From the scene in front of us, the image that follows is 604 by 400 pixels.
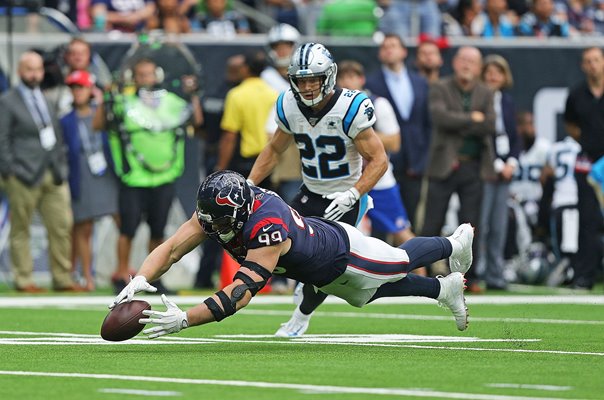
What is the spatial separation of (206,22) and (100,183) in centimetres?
299

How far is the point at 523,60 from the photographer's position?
17141 millimetres

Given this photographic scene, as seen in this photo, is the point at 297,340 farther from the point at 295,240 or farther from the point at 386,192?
the point at 386,192

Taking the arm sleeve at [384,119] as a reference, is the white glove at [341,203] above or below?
below

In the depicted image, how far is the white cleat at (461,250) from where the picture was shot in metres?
9.00

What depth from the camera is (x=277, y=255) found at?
779 centimetres

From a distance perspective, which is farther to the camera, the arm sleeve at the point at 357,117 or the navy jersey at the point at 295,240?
the arm sleeve at the point at 357,117

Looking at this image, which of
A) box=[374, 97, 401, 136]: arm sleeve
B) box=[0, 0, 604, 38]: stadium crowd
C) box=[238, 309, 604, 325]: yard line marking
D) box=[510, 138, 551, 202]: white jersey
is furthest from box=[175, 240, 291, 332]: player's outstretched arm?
box=[510, 138, 551, 202]: white jersey

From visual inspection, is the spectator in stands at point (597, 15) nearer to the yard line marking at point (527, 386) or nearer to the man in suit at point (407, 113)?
the man in suit at point (407, 113)

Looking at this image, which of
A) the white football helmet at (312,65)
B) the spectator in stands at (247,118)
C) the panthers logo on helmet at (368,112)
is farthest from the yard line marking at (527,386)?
the spectator in stands at (247,118)

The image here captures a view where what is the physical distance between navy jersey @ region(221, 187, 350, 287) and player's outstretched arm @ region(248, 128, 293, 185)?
1.32m

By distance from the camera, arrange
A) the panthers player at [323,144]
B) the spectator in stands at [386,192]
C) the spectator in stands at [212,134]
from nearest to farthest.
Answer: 1. the panthers player at [323,144]
2. the spectator in stands at [386,192]
3. the spectator in stands at [212,134]

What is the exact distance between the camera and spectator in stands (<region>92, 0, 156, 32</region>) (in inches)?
656

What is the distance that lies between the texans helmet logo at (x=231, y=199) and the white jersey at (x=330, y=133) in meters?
1.84

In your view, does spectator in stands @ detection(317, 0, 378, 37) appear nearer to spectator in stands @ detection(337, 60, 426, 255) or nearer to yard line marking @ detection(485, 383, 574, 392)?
spectator in stands @ detection(337, 60, 426, 255)
